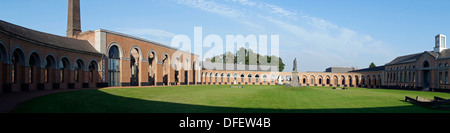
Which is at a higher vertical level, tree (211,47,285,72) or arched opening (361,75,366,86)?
tree (211,47,285,72)

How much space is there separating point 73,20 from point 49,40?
11900 mm

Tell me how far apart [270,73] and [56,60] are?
Result: 153ft

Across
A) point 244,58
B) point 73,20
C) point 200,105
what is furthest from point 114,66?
point 244,58

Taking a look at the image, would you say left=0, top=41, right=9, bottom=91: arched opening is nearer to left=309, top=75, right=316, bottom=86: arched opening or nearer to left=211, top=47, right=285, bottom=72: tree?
left=309, top=75, right=316, bottom=86: arched opening

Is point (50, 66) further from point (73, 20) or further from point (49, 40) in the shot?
point (73, 20)

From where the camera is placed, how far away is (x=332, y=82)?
5638cm

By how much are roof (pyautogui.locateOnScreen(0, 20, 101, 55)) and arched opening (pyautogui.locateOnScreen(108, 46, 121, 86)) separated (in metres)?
2.29

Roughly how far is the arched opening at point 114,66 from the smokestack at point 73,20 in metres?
6.81

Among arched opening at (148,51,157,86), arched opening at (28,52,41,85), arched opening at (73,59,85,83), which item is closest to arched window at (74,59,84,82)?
arched opening at (73,59,85,83)

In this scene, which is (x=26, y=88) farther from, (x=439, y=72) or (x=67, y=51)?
(x=439, y=72)

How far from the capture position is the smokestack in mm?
31625
